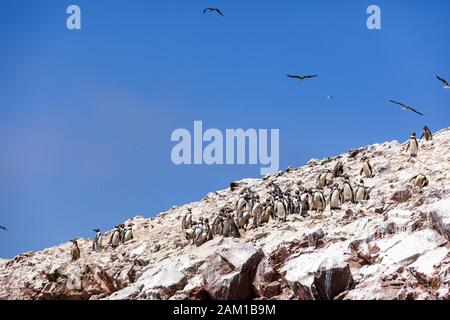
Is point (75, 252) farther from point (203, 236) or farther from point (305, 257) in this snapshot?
point (305, 257)

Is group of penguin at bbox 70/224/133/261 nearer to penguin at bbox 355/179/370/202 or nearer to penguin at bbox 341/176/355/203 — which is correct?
penguin at bbox 341/176/355/203

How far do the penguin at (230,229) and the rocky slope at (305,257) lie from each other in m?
0.46

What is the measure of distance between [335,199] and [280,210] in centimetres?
210

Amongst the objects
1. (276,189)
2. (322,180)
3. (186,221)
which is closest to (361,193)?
(322,180)

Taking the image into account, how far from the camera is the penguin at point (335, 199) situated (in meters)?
28.9

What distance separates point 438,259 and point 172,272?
895 centimetres

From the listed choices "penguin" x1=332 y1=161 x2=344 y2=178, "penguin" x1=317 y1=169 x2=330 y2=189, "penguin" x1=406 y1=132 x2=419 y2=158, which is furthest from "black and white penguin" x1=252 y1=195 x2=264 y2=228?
"penguin" x1=406 y1=132 x2=419 y2=158

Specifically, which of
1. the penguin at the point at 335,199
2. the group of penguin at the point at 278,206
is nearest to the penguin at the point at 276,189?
the group of penguin at the point at 278,206

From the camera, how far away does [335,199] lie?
1159 inches

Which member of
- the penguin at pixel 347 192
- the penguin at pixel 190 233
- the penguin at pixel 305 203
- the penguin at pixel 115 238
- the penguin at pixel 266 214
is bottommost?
the penguin at pixel 115 238

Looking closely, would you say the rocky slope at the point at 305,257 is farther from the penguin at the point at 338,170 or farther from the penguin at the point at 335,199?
the penguin at the point at 335,199
